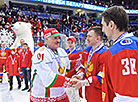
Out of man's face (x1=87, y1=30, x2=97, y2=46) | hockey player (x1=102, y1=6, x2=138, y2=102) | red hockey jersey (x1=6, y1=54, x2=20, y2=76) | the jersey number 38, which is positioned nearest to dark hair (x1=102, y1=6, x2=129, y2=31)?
hockey player (x1=102, y1=6, x2=138, y2=102)

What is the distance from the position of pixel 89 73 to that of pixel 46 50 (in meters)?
0.60

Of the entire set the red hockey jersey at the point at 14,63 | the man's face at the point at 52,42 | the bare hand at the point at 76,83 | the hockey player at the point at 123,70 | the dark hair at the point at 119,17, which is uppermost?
the dark hair at the point at 119,17

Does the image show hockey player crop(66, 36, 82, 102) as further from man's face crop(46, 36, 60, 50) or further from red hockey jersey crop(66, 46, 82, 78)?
man's face crop(46, 36, 60, 50)

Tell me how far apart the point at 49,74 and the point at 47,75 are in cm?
2

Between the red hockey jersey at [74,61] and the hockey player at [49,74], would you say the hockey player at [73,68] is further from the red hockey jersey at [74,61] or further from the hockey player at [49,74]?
the hockey player at [49,74]

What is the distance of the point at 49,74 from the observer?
1601 millimetres

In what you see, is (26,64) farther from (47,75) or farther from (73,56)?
(47,75)

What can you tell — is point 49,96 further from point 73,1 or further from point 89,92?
point 73,1

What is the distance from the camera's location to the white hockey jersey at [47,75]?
162cm

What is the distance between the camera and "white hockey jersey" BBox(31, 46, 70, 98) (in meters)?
1.62

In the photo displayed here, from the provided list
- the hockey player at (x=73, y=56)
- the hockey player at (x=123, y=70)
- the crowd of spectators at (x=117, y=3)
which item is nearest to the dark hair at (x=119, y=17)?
the hockey player at (x=123, y=70)

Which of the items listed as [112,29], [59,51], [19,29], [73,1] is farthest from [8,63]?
[73,1]

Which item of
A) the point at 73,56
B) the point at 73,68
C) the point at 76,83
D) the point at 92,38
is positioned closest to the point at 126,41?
the point at 76,83

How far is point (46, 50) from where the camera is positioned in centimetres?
175
